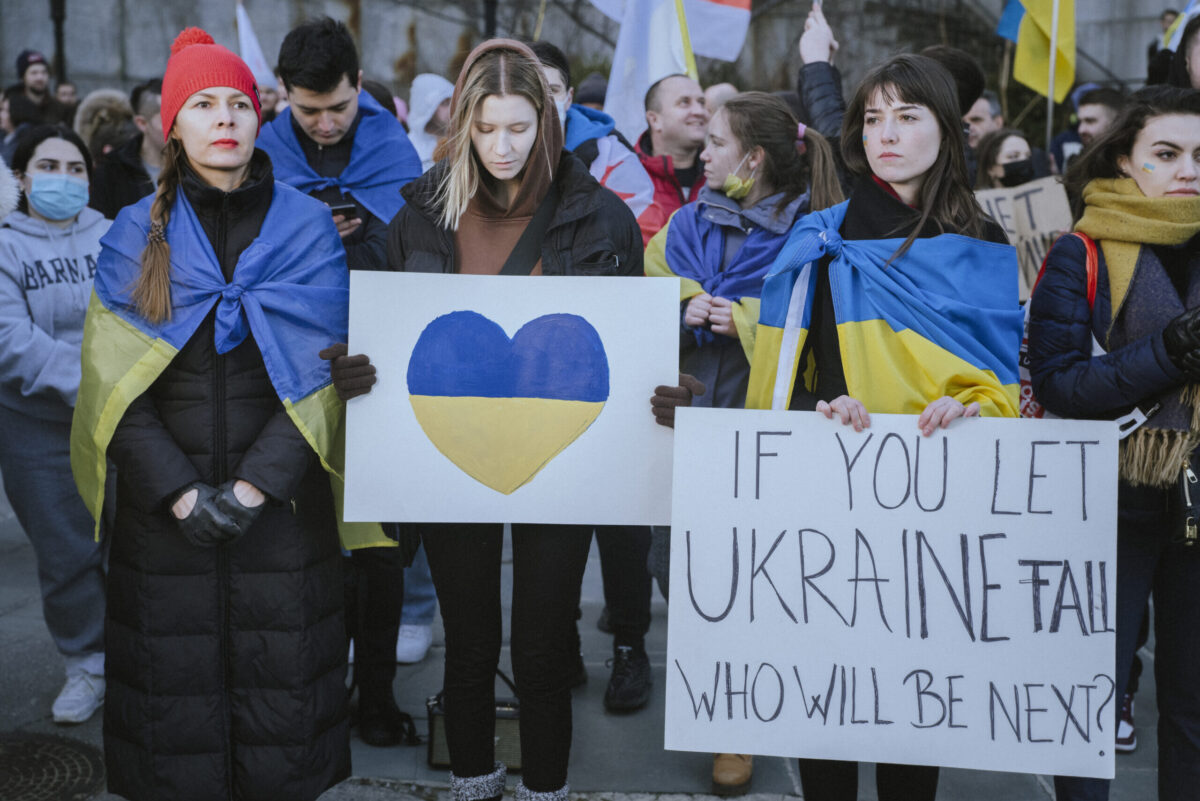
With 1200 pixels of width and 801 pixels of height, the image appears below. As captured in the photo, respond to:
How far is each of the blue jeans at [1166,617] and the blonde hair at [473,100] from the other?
1717 mm

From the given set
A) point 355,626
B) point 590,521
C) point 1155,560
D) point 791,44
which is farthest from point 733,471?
point 791,44

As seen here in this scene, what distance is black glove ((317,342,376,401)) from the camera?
260 centimetres

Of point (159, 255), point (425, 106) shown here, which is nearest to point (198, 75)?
point (159, 255)

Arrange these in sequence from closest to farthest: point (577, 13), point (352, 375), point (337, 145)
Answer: point (352, 375) < point (337, 145) < point (577, 13)

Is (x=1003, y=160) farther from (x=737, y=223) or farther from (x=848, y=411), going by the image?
(x=848, y=411)

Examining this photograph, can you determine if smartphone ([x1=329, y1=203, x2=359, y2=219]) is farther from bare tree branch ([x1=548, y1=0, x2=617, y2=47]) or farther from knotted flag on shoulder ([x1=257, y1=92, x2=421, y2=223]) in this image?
bare tree branch ([x1=548, y1=0, x2=617, y2=47])

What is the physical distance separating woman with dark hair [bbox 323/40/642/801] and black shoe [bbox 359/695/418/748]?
31.6 inches

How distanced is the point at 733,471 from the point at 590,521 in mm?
393

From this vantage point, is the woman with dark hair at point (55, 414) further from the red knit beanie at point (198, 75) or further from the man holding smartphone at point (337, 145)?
the red knit beanie at point (198, 75)

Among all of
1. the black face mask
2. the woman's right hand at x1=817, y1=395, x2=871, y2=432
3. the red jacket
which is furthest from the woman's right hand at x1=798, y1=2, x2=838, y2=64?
the woman's right hand at x1=817, y1=395, x2=871, y2=432

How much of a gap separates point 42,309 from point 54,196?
0.38 metres

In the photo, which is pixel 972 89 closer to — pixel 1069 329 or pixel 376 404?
pixel 1069 329

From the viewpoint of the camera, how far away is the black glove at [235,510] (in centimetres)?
258

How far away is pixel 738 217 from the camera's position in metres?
3.39
